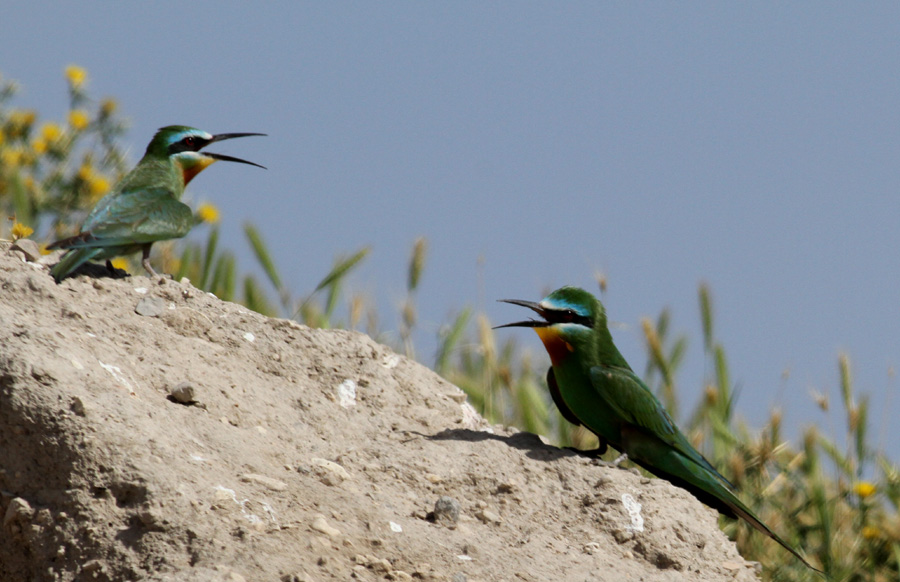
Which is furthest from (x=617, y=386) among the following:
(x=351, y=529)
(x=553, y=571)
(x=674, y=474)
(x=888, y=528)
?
(x=888, y=528)

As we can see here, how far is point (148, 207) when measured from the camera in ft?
13.2

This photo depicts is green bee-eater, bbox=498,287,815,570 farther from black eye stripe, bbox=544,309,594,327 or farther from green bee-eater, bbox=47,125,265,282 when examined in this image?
green bee-eater, bbox=47,125,265,282

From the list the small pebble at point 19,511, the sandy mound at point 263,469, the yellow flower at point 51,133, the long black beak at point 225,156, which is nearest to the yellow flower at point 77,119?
the yellow flower at point 51,133

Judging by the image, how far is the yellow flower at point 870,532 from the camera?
4.61 meters

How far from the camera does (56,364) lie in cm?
282

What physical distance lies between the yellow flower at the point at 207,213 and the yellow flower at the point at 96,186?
0.49m

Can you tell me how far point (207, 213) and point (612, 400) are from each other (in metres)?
2.96

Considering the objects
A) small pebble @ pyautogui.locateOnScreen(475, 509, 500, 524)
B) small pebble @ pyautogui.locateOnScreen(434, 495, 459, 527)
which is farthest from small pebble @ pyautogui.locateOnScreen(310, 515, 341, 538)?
small pebble @ pyautogui.locateOnScreen(475, 509, 500, 524)

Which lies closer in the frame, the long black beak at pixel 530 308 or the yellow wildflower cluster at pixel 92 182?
the long black beak at pixel 530 308

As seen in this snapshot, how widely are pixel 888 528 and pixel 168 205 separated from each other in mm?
→ 3137

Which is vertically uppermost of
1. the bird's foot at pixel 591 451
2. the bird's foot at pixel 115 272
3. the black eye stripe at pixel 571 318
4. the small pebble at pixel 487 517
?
the black eye stripe at pixel 571 318

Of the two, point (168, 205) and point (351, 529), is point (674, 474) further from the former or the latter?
point (168, 205)

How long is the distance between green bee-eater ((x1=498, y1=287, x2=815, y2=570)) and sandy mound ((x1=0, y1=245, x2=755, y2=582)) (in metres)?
0.26

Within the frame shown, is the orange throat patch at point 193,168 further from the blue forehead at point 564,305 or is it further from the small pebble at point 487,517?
the small pebble at point 487,517
